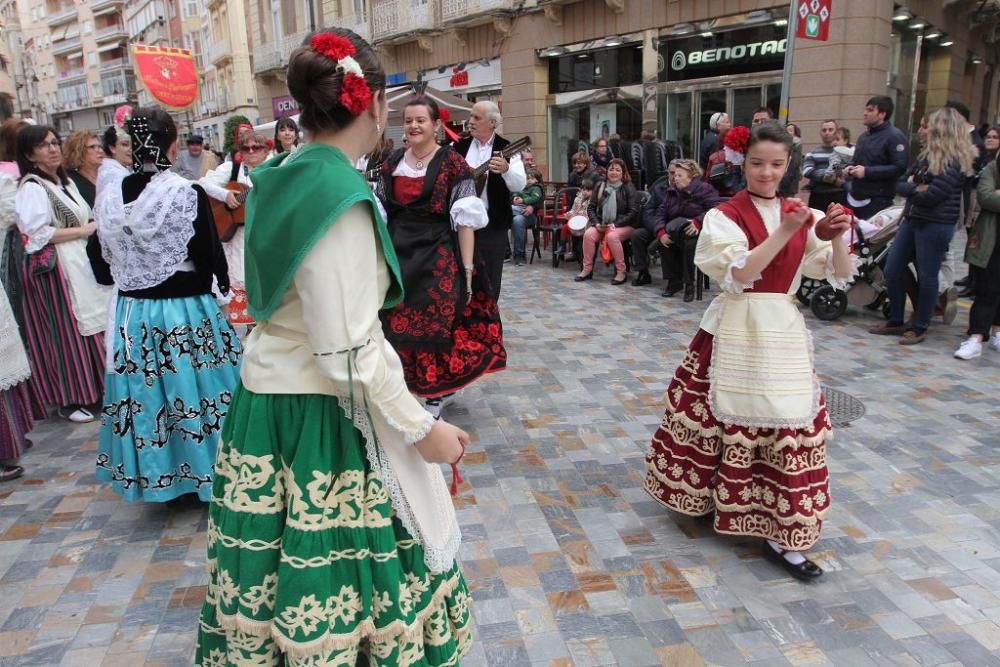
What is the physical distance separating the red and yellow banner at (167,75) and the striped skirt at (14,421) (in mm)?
15858

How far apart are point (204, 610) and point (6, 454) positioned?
302 cm

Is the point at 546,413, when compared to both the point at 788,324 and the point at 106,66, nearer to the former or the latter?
the point at 788,324

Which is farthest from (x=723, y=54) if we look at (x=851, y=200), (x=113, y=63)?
(x=113, y=63)

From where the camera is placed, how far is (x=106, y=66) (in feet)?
183

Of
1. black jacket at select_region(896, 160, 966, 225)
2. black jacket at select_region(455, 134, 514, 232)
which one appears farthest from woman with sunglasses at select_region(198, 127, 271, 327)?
black jacket at select_region(896, 160, 966, 225)

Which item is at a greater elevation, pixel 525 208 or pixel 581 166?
pixel 581 166

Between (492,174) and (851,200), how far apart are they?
469 centimetres

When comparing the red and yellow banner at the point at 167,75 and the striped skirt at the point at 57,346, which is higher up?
the red and yellow banner at the point at 167,75

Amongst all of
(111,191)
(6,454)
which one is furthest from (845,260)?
(6,454)

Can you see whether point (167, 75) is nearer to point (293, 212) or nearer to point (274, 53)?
point (274, 53)

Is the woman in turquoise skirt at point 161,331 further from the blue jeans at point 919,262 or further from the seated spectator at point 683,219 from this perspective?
the seated spectator at point 683,219

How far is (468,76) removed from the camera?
17.6 meters

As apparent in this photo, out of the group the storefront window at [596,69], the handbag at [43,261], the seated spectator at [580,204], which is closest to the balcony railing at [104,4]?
the storefront window at [596,69]

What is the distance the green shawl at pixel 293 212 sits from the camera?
4.76ft
